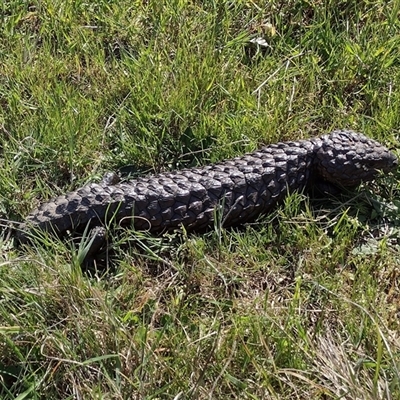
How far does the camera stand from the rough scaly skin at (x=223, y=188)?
3.42m

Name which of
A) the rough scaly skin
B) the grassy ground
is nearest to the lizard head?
the rough scaly skin

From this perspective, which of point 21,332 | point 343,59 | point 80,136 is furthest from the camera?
point 343,59

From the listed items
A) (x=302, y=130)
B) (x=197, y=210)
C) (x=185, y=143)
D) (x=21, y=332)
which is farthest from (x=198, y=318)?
(x=302, y=130)

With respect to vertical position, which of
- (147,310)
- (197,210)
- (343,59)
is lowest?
(147,310)

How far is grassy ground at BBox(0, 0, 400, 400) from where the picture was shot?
9.70 feet

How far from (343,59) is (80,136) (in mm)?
1577

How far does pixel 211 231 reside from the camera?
138 inches

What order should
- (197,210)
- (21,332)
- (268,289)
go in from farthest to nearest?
1. (197,210)
2. (268,289)
3. (21,332)

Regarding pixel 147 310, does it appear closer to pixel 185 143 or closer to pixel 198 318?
pixel 198 318

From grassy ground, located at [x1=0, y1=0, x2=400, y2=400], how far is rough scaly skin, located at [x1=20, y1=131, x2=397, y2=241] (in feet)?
0.32

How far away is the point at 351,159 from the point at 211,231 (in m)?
0.79

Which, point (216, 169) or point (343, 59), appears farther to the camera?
point (343, 59)

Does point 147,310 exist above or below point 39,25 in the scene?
below

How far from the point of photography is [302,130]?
13.0 ft
